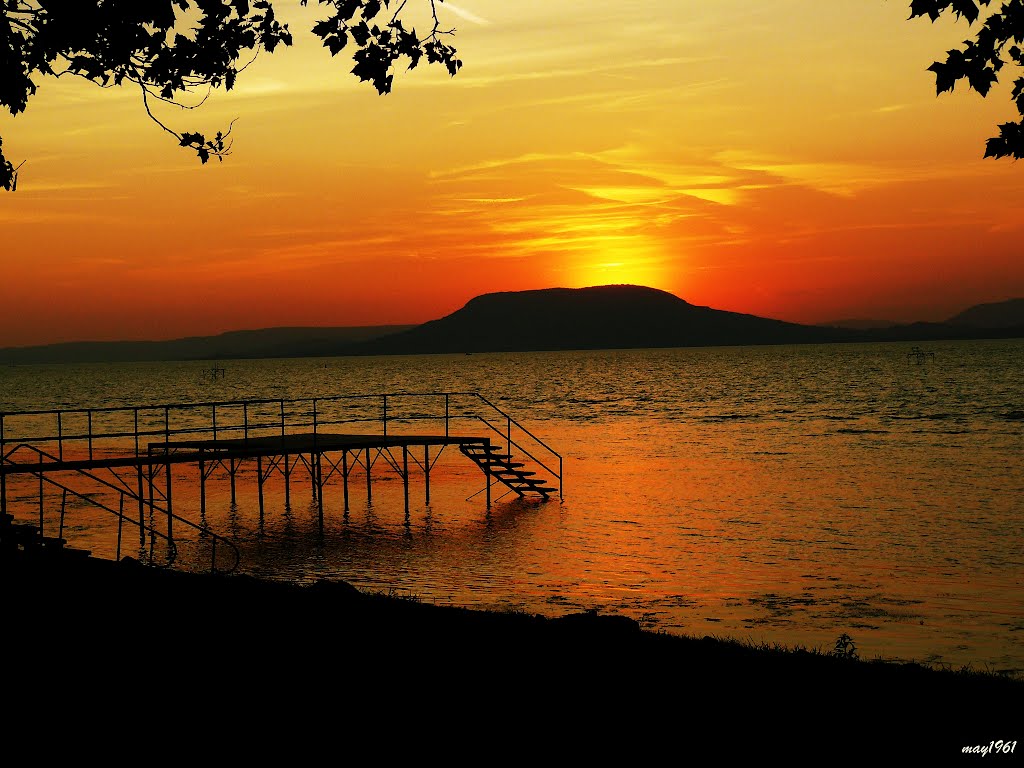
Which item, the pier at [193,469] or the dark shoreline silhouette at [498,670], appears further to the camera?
the pier at [193,469]

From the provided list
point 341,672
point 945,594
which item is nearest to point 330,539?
point 945,594

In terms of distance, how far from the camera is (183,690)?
9.10 meters

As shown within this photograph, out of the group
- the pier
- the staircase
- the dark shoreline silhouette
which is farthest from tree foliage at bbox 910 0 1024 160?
the staircase

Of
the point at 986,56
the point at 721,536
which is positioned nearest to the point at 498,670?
the point at 986,56

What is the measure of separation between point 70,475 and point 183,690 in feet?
146

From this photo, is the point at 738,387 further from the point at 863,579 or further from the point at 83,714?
the point at 83,714

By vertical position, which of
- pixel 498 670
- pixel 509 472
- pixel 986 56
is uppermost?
pixel 986 56

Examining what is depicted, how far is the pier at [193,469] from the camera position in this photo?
2694 cm

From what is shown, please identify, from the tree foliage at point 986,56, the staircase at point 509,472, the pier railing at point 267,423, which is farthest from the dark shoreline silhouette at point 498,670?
the pier railing at point 267,423

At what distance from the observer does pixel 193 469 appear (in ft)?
→ 178

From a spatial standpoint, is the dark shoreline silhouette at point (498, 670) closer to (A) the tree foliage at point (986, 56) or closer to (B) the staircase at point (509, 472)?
(A) the tree foliage at point (986, 56)

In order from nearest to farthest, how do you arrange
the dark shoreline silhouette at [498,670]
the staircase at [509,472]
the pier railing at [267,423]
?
the dark shoreline silhouette at [498,670]
the staircase at [509,472]
the pier railing at [267,423]

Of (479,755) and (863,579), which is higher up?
(479,755)

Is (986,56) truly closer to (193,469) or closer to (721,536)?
(721,536)
